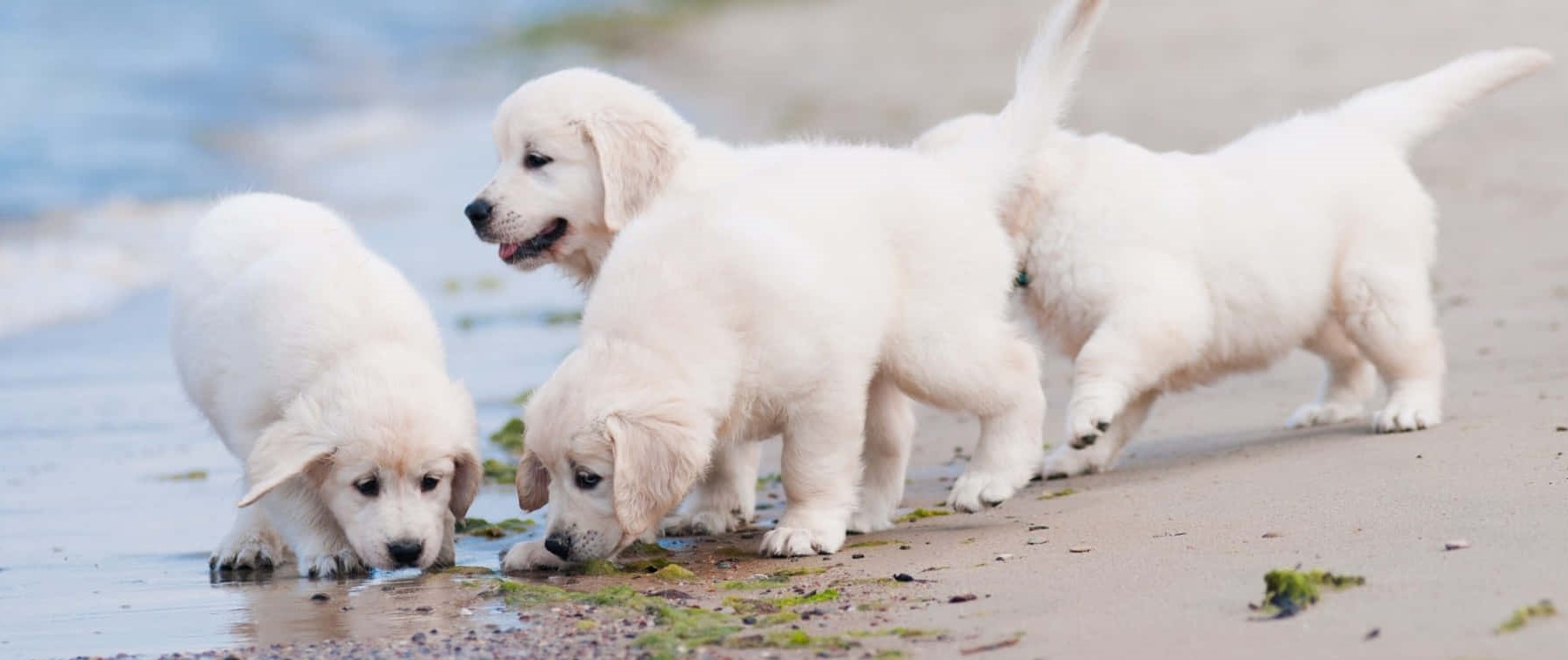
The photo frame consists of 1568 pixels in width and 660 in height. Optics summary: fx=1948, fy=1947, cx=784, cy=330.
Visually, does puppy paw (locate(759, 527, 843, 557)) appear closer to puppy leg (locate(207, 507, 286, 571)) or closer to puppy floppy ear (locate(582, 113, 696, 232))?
puppy floppy ear (locate(582, 113, 696, 232))

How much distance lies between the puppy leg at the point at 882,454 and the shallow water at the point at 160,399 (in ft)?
3.26

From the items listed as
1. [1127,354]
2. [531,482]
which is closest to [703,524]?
[531,482]

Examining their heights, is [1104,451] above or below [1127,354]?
below

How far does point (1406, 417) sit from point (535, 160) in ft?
9.17

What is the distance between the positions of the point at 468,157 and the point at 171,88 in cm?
757

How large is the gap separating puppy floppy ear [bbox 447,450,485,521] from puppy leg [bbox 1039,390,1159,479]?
1.97m

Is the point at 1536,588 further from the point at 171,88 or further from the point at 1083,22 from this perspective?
the point at 171,88

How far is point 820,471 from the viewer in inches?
196

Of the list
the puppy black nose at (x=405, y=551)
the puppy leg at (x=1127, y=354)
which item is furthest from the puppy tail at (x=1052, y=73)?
the puppy black nose at (x=405, y=551)

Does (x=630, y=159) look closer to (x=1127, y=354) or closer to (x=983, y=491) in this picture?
(x=983, y=491)

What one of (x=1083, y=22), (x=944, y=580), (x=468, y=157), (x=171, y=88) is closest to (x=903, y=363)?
(x=944, y=580)

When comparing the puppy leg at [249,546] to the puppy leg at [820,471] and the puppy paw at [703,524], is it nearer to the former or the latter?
the puppy paw at [703,524]

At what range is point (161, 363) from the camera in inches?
339

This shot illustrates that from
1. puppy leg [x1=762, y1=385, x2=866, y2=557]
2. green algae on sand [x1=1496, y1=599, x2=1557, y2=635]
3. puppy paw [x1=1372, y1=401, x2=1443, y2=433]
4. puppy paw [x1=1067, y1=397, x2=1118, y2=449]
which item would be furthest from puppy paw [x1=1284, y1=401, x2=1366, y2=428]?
green algae on sand [x1=1496, y1=599, x2=1557, y2=635]
